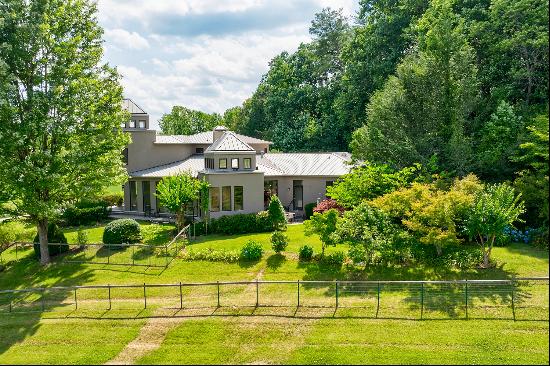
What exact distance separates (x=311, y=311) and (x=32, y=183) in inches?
634

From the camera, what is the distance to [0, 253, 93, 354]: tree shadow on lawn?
58.5 ft

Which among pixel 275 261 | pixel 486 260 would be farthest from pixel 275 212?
pixel 486 260

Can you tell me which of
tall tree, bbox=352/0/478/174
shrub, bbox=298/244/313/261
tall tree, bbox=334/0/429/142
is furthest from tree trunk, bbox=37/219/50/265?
tall tree, bbox=334/0/429/142

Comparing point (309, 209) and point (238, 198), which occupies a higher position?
point (238, 198)

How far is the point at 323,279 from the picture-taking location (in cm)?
2156

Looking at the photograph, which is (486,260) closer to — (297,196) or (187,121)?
(297,196)

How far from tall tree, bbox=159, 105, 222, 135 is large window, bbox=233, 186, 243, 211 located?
60.1 m

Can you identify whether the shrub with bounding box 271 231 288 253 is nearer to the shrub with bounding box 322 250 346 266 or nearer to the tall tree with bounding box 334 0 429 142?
the shrub with bounding box 322 250 346 266

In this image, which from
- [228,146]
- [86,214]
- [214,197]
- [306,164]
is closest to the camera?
[214,197]

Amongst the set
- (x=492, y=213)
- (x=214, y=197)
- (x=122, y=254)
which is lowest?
(x=122, y=254)

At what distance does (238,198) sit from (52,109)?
1343cm

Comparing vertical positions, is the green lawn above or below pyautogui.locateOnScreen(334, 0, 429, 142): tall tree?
below

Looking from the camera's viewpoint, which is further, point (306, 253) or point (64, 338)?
point (306, 253)

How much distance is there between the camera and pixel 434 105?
2780 centimetres
